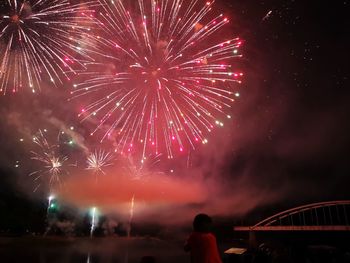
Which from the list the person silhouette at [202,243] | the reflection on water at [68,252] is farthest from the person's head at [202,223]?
the reflection on water at [68,252]

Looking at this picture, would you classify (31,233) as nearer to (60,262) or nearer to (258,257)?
(60,262)

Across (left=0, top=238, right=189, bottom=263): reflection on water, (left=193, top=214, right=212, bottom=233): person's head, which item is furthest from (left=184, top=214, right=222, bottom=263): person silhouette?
(left=0, top=238, right=189, bottom=263): reflection on water

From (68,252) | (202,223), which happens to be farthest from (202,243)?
(68,252)

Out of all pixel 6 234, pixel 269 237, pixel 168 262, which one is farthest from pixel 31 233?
pixel 269 237

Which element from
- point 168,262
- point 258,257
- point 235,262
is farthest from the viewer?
point 168,262

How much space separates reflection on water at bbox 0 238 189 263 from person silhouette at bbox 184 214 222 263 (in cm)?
3746

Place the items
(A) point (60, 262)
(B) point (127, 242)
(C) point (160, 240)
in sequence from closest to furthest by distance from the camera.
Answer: (A) point (60, 262), (B) point (127, 242), (C) point (160, 240)

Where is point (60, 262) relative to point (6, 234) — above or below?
below

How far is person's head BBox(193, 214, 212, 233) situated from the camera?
589 centimetres

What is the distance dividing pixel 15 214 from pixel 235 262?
8200 cm

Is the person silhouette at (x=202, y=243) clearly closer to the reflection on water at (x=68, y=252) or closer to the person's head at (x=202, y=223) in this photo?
the person's head at (x=202, y=223)

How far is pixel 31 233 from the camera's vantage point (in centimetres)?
8444

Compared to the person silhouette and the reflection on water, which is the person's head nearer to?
the person silhouette

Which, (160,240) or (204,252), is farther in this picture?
(160,240)
